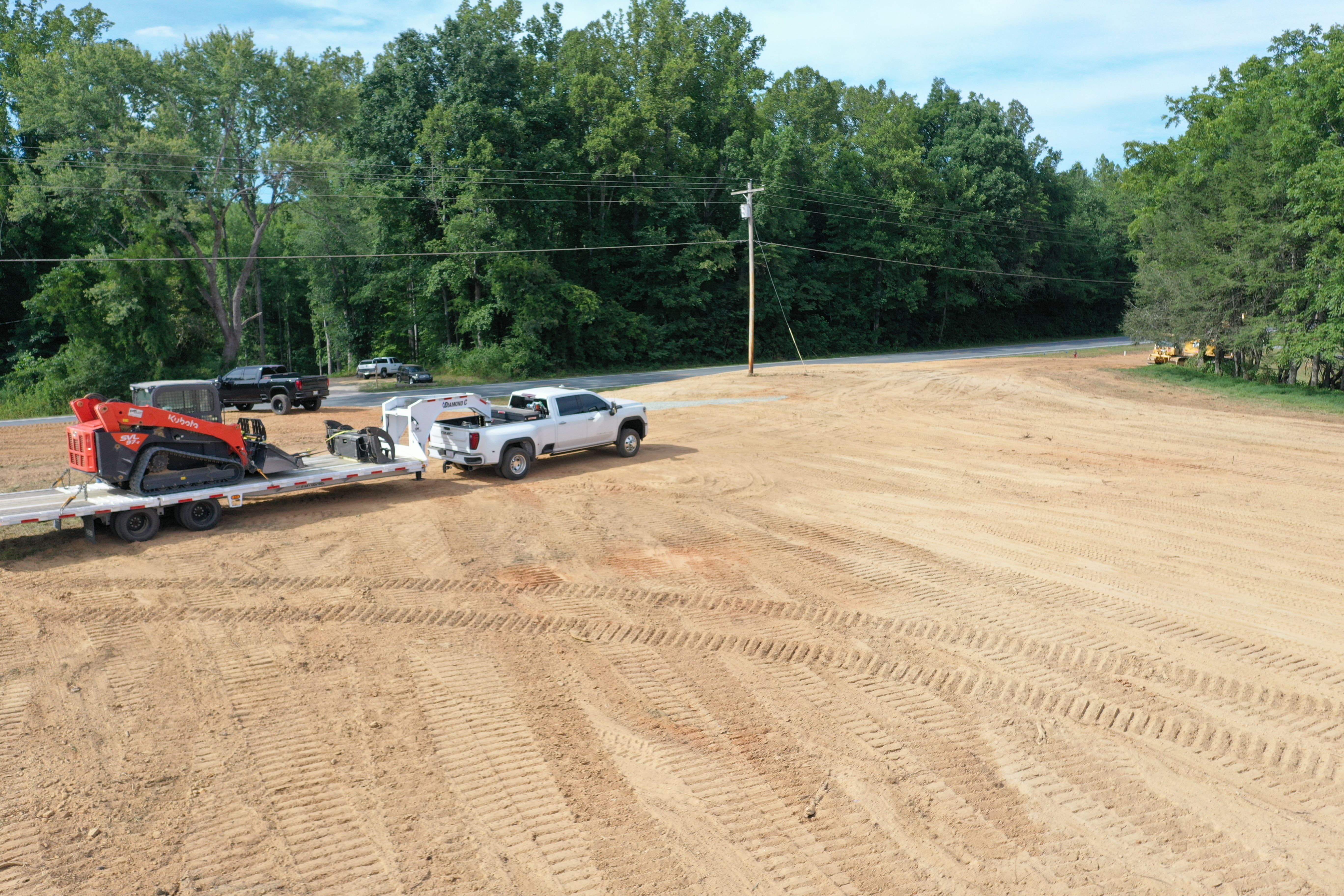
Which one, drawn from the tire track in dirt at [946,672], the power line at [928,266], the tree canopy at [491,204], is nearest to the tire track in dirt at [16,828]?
the tire track in dirt at [946,672]

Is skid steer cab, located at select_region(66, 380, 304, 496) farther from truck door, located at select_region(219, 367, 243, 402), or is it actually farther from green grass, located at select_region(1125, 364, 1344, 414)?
green grass, located at select_region(1125, 364, 1344, 414)

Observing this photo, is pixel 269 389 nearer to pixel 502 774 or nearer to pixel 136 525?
pixel 136 525

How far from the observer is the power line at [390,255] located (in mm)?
35844

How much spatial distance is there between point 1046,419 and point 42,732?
966 inches

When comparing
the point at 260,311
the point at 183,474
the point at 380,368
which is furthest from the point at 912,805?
the point at 260,311

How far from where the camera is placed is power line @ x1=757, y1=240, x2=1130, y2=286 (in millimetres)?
59500

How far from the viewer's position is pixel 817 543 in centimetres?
1237

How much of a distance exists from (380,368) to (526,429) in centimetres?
3587

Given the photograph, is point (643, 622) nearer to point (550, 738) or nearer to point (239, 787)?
point (550, 738)

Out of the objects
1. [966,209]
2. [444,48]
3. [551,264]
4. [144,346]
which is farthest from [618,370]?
[966,209]

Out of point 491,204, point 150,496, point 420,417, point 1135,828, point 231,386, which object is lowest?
point 1135,828

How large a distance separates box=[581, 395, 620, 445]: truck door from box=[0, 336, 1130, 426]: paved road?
17.3m

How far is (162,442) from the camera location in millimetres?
12469

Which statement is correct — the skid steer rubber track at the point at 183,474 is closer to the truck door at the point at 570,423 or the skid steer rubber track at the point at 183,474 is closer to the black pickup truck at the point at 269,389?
the truck door at the point at 570,423
